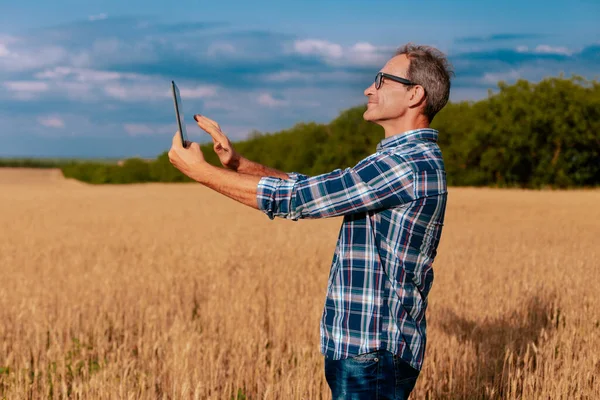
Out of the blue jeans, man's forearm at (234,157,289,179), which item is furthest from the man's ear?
the blue jeans

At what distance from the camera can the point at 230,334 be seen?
279 inches

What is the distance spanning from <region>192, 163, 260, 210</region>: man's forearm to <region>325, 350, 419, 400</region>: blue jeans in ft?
2.58

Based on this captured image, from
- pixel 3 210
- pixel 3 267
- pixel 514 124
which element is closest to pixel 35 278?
pixel 3 267

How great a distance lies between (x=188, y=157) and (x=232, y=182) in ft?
0.72

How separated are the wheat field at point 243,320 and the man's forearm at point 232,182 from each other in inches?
82.2

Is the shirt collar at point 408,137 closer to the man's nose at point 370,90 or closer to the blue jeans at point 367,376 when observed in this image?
the man's nose at point 370,90

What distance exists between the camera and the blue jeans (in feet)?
9.12

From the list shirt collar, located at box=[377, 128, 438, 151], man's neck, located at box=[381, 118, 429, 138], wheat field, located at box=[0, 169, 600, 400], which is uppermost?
man's neck, located at box=[381, 118, 429, 138]

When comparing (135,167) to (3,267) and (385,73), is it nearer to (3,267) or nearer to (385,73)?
(3,267)

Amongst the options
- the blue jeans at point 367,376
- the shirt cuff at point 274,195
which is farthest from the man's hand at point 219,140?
the blue jeans at point 367,376

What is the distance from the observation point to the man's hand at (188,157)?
2.73 metres

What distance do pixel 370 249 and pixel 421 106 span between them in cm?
71

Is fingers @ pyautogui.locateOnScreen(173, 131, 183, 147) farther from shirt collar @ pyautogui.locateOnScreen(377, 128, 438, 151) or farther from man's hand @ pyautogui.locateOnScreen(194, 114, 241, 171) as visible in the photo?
shirt collar @ pyautogui.locateOnScreen(377, 128, 438, 151)

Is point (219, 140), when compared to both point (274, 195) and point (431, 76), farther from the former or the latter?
point (431, 76)
